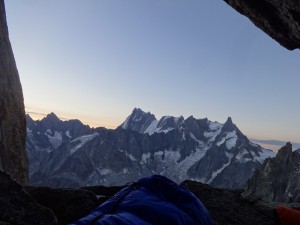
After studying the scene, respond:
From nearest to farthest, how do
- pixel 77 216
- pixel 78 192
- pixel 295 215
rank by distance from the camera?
pixel 295 215, pixel 77 216, pixel 78 192

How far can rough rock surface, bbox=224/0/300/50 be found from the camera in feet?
46.9

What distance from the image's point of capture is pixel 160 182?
19.4 ft

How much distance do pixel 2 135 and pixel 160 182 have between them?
479 inches

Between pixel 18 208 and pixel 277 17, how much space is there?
Result: 13.3 m

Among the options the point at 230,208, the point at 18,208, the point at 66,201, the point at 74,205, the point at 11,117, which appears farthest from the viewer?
the point at 11,117

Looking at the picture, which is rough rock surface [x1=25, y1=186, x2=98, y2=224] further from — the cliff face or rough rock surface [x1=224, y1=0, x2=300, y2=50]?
rough rock surface [x1=224, y1=0, x2=300, y2=50]

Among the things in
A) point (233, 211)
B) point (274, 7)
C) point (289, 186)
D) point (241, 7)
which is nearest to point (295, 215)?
point (233, 211)

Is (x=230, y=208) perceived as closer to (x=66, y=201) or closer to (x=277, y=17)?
(x=66, y=201)

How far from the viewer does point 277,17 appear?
15672 mm

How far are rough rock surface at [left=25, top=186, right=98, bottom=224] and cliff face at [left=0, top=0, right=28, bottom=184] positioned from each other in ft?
25.2

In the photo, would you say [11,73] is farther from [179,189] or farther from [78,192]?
[179,189]

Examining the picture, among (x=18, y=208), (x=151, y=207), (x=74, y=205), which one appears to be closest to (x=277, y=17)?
(x=74, y=205)

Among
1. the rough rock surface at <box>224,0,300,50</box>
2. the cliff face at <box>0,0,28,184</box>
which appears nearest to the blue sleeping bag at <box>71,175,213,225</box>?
the rough rock surface at <box>224,0,300,50</box>

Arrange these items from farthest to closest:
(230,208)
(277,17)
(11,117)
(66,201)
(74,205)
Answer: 1. (11,117)
2. (277,17)
3. (230,208)
4. (66,201)
5. (74,205)
